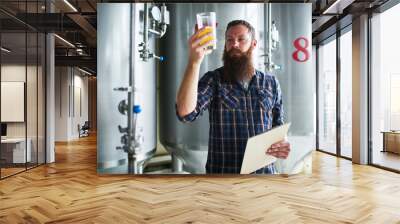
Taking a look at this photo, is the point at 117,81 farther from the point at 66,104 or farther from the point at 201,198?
the point at 66,104

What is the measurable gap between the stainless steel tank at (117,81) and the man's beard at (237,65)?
1022mm

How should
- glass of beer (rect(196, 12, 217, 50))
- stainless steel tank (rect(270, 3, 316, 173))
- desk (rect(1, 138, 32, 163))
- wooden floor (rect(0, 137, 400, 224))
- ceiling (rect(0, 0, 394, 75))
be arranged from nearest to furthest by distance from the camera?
wooden floor (rect(0, 137, 400, 224)) → glass of beer (rect(196, 12, 217, 50)) → stainless steel tank (rect(270, 3, 316, 173)) → ceiling (rect(0, 0, 394, 75)) → desk (rect(1, 138, 32, 163))

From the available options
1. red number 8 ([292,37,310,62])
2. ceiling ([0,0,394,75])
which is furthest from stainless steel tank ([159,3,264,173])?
ceiling ([0,0,394,75])

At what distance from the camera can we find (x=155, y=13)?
201 inches

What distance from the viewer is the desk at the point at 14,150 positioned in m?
5.70

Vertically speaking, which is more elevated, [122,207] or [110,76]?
[110,76]

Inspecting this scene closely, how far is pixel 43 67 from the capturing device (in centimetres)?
691

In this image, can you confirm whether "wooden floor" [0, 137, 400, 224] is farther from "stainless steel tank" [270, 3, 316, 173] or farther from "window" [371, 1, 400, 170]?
"window" [371, 1, 400, 170]

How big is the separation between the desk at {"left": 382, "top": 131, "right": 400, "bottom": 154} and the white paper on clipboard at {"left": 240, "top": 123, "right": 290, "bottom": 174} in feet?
8.28

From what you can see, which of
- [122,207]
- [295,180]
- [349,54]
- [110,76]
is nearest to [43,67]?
[110,76]

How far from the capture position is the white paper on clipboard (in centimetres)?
505

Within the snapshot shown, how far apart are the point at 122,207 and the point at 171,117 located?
1775 mm

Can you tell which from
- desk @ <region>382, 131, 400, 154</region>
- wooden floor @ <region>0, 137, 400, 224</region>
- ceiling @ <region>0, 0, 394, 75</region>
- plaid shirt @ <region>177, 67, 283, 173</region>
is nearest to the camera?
wooden floor @ <region>0, 137, 400, 224</region>

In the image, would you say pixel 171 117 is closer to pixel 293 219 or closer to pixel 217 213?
pixel 217 213
